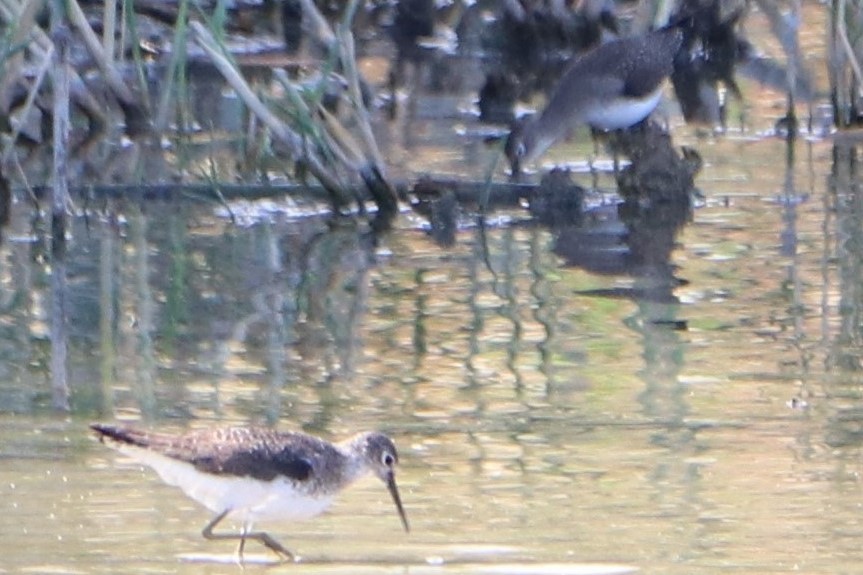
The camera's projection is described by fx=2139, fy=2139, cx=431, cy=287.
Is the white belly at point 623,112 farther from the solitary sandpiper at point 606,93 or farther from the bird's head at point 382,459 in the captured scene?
the bird's head at point 382,459

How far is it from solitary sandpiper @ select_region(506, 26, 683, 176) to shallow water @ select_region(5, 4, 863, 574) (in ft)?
2.70

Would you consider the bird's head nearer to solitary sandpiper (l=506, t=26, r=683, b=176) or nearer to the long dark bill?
the long dark bill

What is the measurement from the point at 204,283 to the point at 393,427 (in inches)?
88.9

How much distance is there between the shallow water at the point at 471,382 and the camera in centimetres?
509

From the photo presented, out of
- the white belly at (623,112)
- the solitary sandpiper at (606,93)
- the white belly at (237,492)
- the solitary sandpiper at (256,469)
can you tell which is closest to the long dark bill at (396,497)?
the solitary sandpiper at (256,469)

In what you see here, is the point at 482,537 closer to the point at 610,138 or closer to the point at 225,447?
the point at 225,447

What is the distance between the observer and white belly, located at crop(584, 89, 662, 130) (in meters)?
10.7

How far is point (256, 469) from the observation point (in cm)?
511

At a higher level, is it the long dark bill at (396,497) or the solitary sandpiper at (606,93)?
the solitary sandpiper at (606,93)

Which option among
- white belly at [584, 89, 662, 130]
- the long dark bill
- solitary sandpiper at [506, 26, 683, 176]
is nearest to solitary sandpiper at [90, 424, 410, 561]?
the long dark bill

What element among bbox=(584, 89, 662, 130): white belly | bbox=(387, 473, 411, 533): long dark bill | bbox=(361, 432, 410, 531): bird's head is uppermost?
bbox=(584, 89, 662, 130): white belly

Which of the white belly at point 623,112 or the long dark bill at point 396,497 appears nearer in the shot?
the long dark bill at point 396,497

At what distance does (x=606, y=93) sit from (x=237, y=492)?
6189 mm

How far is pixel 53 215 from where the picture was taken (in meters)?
8.77
